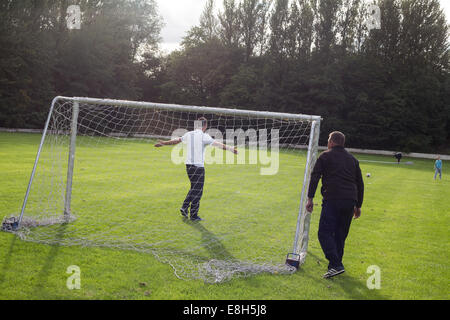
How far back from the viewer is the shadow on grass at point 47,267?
4.00m

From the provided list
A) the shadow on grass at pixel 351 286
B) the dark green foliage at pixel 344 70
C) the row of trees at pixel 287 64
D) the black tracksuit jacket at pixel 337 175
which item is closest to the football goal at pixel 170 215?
the black tracksuit jacket at pixel 337 175

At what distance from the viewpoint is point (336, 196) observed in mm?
4914

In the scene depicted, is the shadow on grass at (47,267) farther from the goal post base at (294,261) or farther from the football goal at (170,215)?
the goal post base at (294,261)

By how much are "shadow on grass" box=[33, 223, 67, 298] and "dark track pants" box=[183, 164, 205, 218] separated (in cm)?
245

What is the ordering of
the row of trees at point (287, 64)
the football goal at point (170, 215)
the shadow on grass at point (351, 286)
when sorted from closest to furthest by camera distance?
the shadow on grass at point (351, 286)
the football goal at point (170, 215)
the row of trees at point (287, 64)

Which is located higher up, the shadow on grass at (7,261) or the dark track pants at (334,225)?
the dark track pants at (334,225)

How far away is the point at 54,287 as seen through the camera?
161 inches

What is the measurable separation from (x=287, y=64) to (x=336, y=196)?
44351mm

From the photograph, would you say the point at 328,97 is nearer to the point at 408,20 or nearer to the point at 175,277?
the point at 408,20

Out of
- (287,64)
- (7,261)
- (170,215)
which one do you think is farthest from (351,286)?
(287,64)

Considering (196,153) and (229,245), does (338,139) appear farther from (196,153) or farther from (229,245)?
(196,153)

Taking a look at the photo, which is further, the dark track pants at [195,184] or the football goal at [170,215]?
the dark track pants at [195,184]

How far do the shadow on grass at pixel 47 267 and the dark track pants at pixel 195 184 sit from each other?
2.45 m
